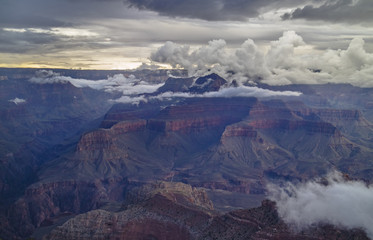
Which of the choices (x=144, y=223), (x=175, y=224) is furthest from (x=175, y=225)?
(x=144, y=223)

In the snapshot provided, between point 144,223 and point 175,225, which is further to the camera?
point 144,223

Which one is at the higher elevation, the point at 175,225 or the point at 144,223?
the point at 175,225

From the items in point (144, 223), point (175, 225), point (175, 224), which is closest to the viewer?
point (175, 225)

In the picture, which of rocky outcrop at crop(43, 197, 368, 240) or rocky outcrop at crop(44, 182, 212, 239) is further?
rocky outcrop at crop(44, 182, 212, 239)

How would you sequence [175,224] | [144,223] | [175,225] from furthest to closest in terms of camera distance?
1. [144,223]
2. [175,224]
3. [175,225]

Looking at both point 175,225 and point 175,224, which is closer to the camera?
point 175,225

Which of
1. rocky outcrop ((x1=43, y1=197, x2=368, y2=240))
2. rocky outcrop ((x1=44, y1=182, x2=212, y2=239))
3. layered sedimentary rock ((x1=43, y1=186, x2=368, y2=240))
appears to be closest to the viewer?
layered sedimentary rock ((x1=43, y1=186, x2=368, y2=240))

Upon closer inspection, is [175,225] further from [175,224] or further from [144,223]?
[144,223]

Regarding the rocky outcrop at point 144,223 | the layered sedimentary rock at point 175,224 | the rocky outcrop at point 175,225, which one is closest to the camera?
the layered sedimentary rock at point 175,224

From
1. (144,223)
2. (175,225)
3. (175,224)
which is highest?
(175,224)

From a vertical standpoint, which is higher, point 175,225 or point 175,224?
point 175,224

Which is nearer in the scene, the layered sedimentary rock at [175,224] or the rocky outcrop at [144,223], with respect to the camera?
the layered sedimentary rock at [175,224]

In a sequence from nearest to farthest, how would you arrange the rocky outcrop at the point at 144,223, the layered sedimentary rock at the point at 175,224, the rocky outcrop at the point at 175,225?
the layered sedimentary rock at the point at 175,224
the rocky outcrop at the point at 175,225
the rocky outcrop at the point at 144,223

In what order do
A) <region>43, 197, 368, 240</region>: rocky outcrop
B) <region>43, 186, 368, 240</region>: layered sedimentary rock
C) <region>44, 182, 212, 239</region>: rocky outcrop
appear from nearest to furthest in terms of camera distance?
<region>43, 186, 368, 240</region>: layered sedimentary rock < <region>43, 197, 368, 240</region>: rocky outcrop < <region>44, 182, 212, 239</region>: rocky outcrop
